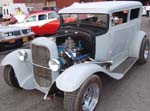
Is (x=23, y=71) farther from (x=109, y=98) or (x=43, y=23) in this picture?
(x=43, y=23)

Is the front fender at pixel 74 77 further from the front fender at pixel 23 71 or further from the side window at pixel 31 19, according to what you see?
the side window at pixel 31 19

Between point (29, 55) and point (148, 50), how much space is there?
3.80 meters

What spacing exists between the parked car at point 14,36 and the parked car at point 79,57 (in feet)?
12.6

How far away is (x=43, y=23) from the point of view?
12406 millimetres

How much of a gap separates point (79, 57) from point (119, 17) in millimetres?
1635

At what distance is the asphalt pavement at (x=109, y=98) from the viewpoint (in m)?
4.27

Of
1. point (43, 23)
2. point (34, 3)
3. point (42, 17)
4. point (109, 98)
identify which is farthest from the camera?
point (34, 3)

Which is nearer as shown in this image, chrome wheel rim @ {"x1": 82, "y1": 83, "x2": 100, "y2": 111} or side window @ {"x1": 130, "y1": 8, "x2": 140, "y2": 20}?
chrome wheel rim @ {"x1": 82, "y1": 83, "x2": 100, "y2": 111}

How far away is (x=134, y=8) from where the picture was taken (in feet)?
20.5

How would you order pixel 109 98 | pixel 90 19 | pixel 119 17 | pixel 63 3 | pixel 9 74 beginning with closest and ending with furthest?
pixel 109 98 → pixel 9 74 → pixel 90 19 → pixel 119 17 → pixel 63 3

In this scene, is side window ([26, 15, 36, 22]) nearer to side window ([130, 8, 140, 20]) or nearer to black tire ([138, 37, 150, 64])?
side window ([130, 8, 140, 20])

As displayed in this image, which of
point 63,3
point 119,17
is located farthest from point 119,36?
point 63,3

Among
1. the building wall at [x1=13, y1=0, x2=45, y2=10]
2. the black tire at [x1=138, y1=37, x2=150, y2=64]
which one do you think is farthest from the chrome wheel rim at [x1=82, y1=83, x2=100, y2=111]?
the building wall at [x1=13, y1=0, x2=45, y2=10]

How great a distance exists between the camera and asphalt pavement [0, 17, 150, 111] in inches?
168
